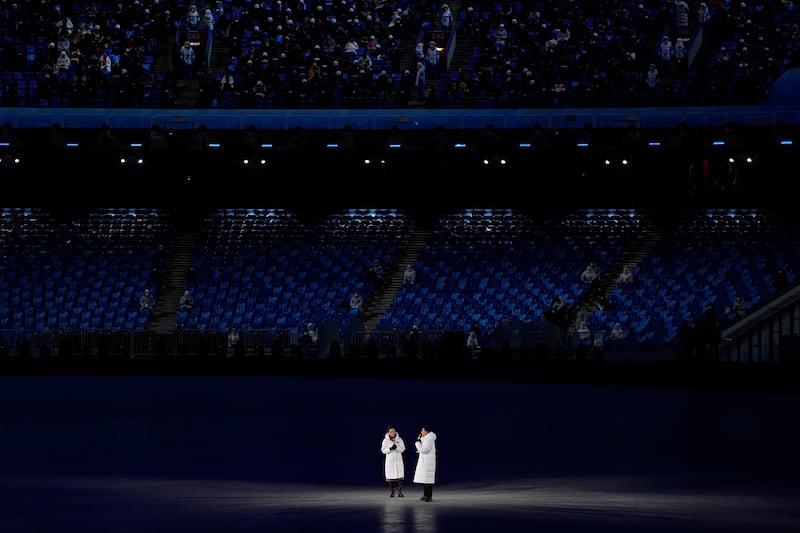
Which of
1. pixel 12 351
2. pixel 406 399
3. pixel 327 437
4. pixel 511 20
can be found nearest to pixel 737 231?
pixel 511 20

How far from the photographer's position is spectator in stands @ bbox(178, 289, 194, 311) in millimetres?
42188

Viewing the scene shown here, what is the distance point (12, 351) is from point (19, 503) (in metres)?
25.1

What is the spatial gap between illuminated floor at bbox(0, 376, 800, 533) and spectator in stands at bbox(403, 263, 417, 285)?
39.6 ft

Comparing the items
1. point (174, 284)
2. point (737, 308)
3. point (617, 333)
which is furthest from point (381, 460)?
point (174, 284)

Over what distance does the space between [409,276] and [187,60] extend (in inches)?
447

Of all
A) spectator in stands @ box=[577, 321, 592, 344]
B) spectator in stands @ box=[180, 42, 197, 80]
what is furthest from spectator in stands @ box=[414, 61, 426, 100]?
spectator in stands @ box=[577, 321, 592, 344]

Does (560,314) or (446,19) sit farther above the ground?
(446,19)

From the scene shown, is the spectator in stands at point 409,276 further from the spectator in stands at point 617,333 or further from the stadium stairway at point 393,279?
the spectator in stands at point 617,333

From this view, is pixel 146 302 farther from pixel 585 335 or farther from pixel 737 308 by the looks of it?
pixel 737 308

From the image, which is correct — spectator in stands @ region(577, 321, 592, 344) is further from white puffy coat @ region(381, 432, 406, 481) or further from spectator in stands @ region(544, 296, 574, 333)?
white puffy coat @ region(381, 432, 406, 481)

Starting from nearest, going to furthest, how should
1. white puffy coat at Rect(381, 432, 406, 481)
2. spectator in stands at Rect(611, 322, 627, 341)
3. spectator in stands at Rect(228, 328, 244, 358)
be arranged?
white puffy coat at Rect(381, 432, 406, 481), spectator in stands at Rect(228, 328, 244, 358), spectator in stands at Rect(611, 322, 627, 341)

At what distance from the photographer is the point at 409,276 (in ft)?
143

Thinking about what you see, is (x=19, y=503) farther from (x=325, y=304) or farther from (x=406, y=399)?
(x=325, y=304)

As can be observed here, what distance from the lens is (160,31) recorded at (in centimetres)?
4762
